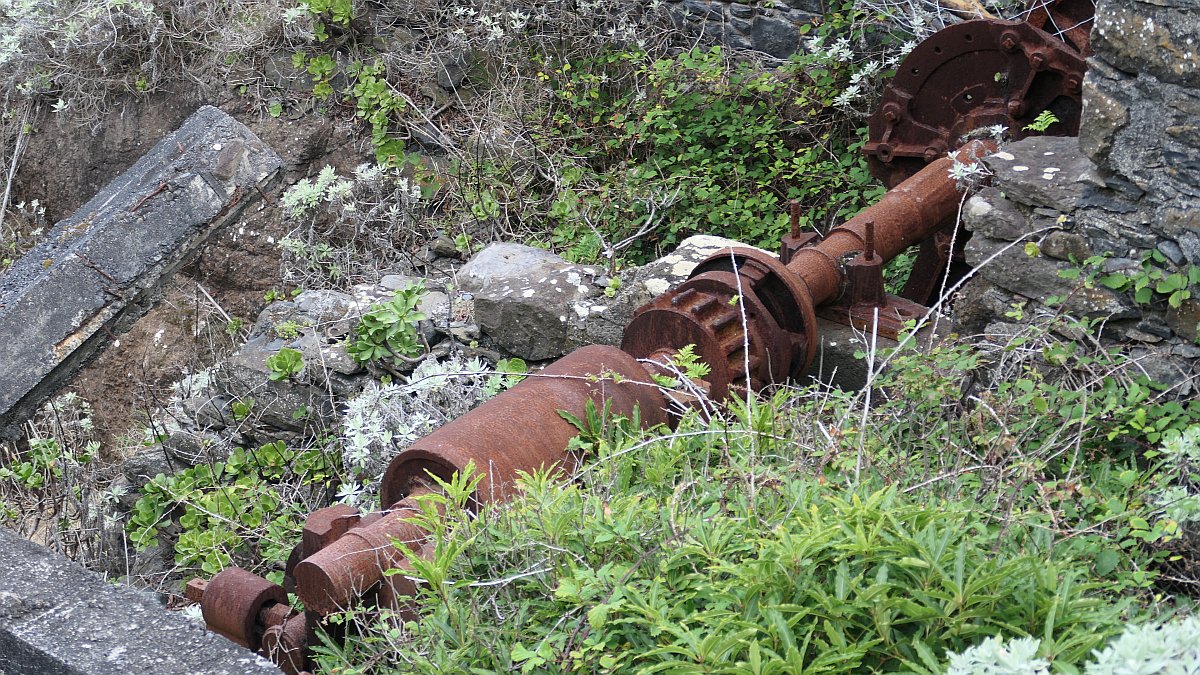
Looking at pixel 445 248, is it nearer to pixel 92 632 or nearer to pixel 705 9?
pixel 705 9

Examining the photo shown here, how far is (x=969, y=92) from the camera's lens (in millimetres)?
5020

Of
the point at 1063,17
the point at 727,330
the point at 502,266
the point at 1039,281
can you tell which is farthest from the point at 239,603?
the point at 1063,17

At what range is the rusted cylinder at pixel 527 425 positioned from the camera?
3.08 meters

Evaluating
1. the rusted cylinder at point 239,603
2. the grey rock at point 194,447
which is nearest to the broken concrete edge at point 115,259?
the rusted cylinder at point 239,603

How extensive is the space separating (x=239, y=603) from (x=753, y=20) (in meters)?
4.99

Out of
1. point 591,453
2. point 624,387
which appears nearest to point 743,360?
point 624,387

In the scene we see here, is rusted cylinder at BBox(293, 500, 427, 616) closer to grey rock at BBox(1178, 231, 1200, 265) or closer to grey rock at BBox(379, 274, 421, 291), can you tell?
grey rock at BBox(1178, 231, 1200, 265)

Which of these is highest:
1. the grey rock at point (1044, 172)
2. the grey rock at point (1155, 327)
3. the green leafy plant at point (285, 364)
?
the grey rock at point (1044, 172)

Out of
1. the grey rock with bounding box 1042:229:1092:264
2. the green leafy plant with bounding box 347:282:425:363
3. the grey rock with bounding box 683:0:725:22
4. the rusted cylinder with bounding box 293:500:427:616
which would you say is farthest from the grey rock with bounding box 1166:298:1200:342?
the grey rock with bounding box 683:0:725:22

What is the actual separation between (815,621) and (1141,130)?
2023 mm

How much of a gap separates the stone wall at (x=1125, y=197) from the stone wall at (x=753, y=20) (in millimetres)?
3245

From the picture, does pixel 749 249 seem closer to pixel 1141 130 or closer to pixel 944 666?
pixel 1141 130

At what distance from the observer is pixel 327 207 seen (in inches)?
269

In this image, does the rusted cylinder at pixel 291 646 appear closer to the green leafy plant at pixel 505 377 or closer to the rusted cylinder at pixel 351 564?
the rusted cylinder at pixel 351 564
